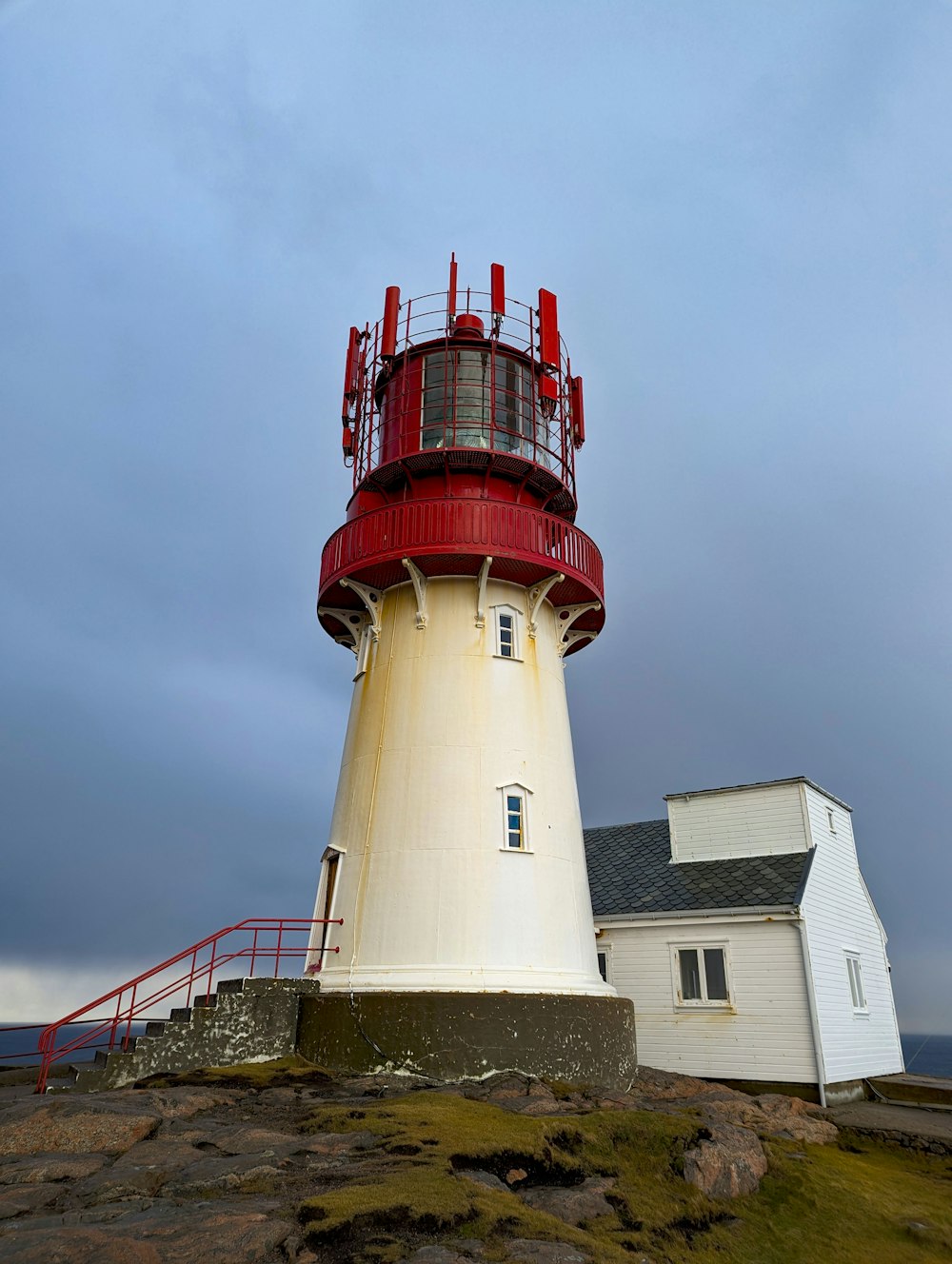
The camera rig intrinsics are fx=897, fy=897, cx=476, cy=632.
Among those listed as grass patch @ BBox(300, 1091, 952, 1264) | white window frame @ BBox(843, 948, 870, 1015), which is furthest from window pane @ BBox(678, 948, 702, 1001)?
grass patch @ BBox(300, 1091, 952, 1264)

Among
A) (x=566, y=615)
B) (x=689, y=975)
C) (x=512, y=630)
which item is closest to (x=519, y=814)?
(x=512, y=630)

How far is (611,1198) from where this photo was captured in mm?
9109

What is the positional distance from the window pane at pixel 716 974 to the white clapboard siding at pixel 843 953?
74.7 inches

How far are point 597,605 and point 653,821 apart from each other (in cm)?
919

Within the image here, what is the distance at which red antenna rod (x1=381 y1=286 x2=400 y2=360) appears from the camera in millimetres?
18406

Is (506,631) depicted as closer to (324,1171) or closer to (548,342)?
(548,342)

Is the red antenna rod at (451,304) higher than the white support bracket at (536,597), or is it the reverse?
the red antenna rod at (451,304)

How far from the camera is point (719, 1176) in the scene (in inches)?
414

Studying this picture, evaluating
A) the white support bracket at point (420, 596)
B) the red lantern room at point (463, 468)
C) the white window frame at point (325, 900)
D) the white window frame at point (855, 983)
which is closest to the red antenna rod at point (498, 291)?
the red lantern room at point (463, 468)

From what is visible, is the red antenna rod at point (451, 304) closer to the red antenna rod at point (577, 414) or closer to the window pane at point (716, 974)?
the red antenna rod at point (577, 414)

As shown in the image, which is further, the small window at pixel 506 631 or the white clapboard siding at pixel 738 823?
the white clapboard siding at pixel 738 823

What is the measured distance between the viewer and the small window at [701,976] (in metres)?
19.2

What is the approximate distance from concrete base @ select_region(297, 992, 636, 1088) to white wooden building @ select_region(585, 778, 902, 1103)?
18.0 ft

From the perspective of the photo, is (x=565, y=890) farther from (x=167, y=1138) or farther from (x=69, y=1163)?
(x=69, y=1163)
